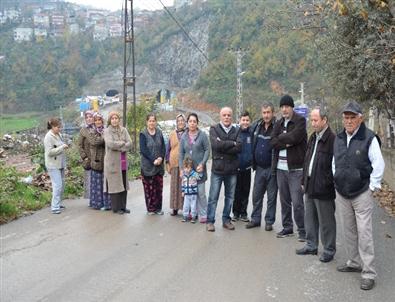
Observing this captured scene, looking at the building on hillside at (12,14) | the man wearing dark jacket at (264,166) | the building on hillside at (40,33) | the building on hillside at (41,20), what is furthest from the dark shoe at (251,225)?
the building on hillside at (12,14)

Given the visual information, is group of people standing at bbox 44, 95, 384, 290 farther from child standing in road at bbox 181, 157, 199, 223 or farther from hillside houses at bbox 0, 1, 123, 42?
hillside houses at bbox 0, 1, 123, 42

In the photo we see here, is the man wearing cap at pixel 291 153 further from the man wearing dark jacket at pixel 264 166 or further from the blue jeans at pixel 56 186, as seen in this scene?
the blue jeans at pixel 56 186

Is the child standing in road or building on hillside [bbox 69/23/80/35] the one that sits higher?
building on hillside [bbox 69/23/80/35]

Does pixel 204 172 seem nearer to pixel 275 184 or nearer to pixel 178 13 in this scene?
pixel 275 184

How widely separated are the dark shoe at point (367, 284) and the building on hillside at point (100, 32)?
115988 millimetres

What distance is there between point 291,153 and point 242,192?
1.48 m

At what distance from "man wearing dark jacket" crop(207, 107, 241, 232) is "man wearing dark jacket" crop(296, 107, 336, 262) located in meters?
1.48

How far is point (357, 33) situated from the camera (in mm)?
8297

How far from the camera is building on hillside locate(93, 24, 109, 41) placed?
386 ft

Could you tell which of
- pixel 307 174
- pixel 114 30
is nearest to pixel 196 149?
pixel 307 174

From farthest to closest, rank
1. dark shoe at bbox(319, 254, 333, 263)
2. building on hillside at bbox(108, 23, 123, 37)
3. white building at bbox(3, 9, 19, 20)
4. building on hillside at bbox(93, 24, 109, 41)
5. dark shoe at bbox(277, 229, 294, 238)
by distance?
white building at bbox(3, 9, 19, 20) < building on hillside at bbox(108, 23, 123, 37) < building on hillside at bbox(93, 24, 109, 41) < dark shoe at bbox(277, 229, 294, 238) < dark shoe at bbox(319, 254, 333, 263)

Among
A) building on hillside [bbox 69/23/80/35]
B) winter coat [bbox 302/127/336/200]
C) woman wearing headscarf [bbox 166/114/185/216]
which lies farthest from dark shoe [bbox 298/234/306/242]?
building on hillside [bbox 69/23/80/35]

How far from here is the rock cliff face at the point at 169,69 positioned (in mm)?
→ 99812

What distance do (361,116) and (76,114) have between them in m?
75.5
